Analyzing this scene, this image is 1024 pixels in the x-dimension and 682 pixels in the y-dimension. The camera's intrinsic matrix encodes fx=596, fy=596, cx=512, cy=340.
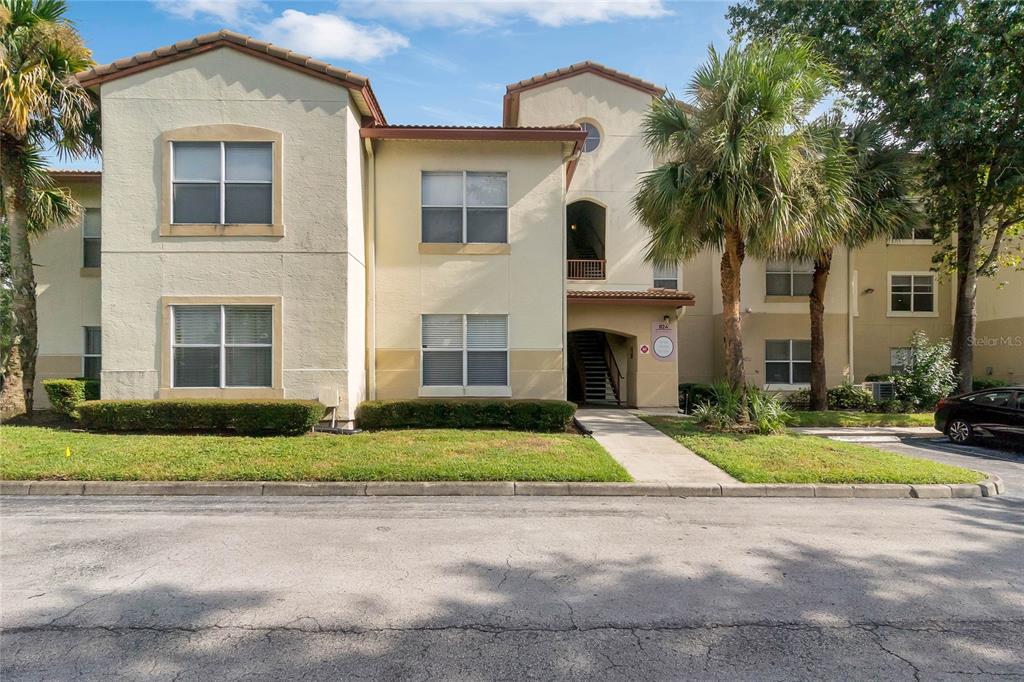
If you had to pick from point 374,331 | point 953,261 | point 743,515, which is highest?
point 953,261

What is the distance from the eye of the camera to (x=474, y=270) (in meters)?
13.8

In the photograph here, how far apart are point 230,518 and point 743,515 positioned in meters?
6.13

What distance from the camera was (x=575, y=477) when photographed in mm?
8562

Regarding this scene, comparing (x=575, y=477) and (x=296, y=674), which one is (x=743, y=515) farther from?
(x=296, y=674)

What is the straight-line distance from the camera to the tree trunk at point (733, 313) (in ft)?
43.0

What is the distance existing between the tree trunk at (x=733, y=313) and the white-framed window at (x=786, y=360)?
8.17m

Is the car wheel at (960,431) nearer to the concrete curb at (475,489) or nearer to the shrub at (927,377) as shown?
the shrub at (927,377)

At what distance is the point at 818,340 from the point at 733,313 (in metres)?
5.81

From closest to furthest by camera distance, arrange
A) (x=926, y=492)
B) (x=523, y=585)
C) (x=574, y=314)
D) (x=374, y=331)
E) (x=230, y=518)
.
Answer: (x=523, y=585) → (x=230, y=518) → (x=926, y=492) → (x=374, y=331) → (x=574, y=314)

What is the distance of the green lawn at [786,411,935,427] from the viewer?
15.4 m

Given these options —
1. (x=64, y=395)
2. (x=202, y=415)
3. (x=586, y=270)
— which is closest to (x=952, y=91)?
(x=586, y=270)

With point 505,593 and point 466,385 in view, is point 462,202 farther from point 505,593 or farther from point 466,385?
point 505,593

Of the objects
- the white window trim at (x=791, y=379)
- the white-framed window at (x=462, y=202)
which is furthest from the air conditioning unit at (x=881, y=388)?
the white-framed window at (x=462, y=202)

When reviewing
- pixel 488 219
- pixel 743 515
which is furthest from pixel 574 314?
pixel 743 515
